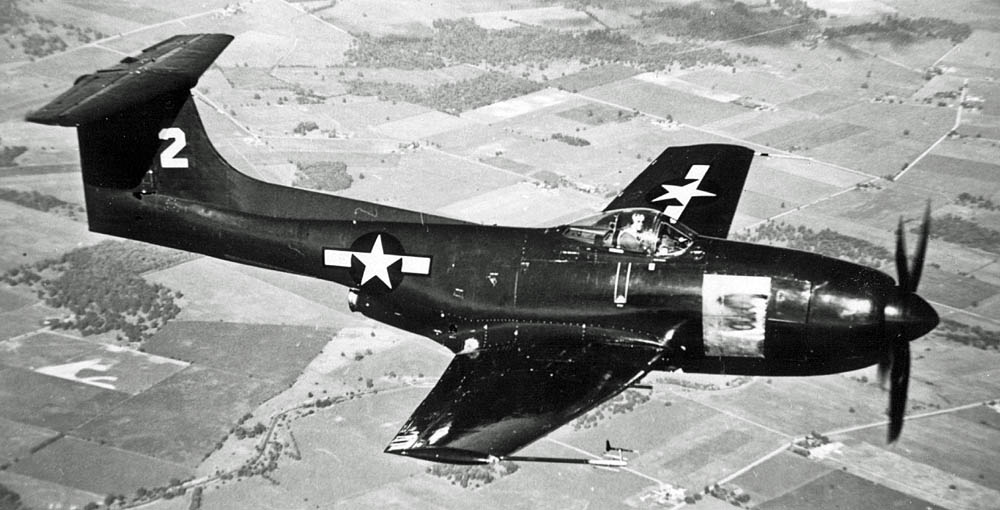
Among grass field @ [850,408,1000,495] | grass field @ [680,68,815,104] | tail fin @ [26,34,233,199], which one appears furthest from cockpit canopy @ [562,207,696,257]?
grass field @ [680,68,815,104]

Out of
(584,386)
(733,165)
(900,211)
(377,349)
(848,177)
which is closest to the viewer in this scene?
(584,386)

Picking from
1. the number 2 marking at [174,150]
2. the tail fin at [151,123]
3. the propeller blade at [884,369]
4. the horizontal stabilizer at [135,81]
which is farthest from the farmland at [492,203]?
the horizontal stabilizer at [135,81]

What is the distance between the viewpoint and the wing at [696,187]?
1005 inches

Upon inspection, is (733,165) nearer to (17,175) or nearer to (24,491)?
(24,491)

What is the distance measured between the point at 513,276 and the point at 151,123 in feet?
32.1

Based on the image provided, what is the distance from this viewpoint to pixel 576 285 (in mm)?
21453

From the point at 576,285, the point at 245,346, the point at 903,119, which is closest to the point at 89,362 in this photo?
the point at 245,346

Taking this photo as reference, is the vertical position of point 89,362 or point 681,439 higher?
point 89,362

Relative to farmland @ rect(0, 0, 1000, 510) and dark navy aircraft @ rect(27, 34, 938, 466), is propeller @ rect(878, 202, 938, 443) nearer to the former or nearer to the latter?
dark navy aircraft @ rect(27, 34, 938, 466)

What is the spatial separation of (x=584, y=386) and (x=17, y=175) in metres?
39.4

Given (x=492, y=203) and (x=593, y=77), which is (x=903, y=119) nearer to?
(x=593, y=77)

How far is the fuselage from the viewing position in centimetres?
1998

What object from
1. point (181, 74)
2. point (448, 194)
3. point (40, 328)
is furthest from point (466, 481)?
point (448, 194)

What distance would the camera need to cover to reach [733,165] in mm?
27125
